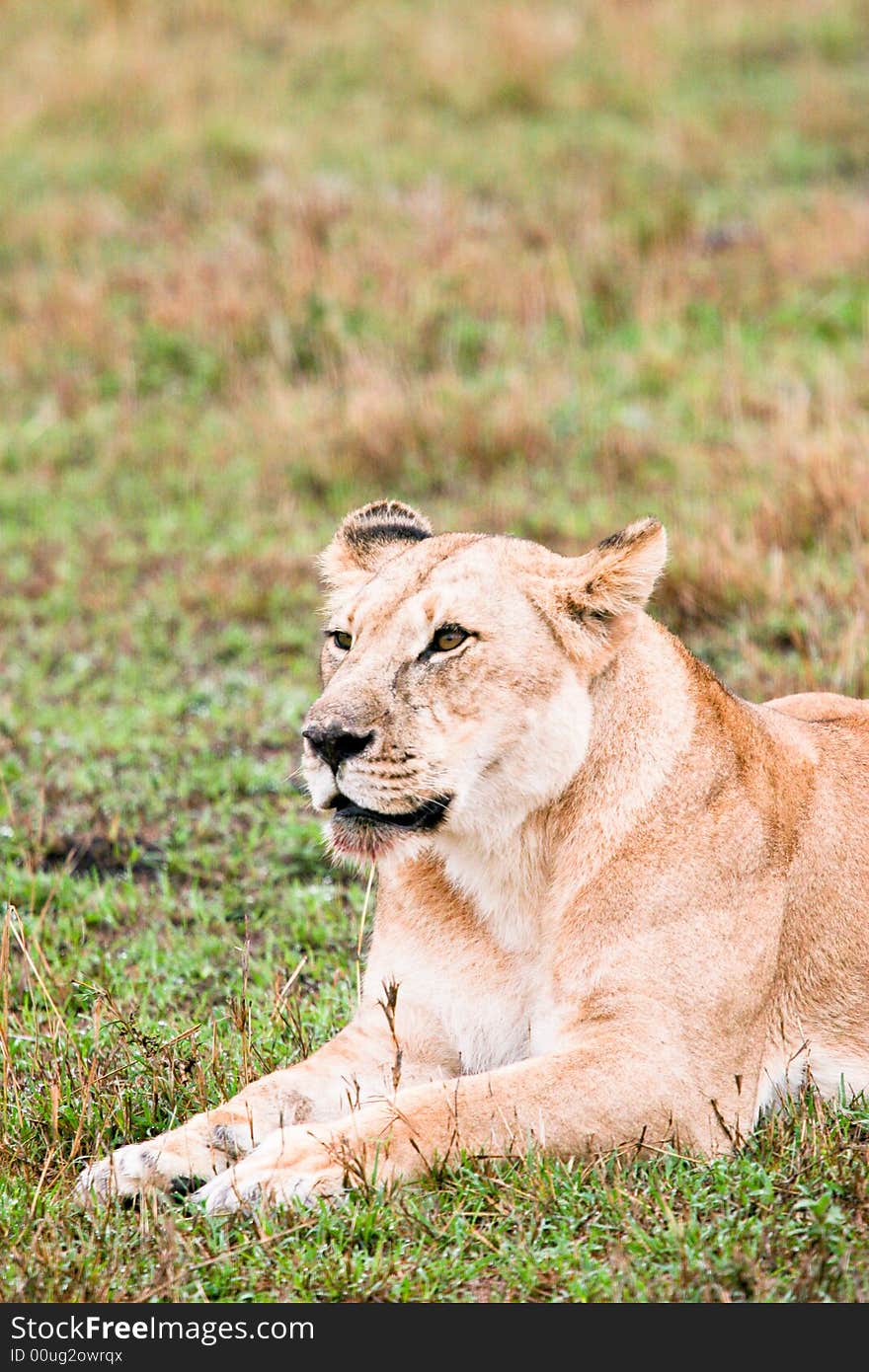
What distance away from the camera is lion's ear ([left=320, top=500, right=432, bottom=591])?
169 inches

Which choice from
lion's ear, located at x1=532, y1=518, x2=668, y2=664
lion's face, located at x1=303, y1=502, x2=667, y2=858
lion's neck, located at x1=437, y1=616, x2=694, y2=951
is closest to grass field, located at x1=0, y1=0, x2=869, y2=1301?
lion's neck, located at x1=437, y1=616, x2=694, y2=951

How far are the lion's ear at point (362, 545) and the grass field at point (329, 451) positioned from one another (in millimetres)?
968

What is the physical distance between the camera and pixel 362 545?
14.3 feet

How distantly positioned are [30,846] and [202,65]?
11.0m

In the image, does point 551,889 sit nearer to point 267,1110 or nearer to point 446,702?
point 446,702

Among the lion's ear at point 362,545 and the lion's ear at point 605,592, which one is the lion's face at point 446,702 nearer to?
the lion's ear at point 605,592

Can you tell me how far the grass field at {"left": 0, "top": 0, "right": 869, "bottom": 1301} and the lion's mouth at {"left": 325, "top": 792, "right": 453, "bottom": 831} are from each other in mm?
715

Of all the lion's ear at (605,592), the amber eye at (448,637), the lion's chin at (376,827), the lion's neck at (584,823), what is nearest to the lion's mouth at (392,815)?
the lion's chin at (376,827)

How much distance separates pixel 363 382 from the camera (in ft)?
33.2

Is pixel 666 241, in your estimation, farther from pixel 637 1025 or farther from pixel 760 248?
pixel 637 1025

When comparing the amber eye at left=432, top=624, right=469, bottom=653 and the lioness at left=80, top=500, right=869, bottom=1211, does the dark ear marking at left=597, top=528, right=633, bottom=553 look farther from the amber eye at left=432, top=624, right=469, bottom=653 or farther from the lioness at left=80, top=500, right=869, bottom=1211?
the amber eye at left=432, top=624, right=469, bottom=653

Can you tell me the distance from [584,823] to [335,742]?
61 cm

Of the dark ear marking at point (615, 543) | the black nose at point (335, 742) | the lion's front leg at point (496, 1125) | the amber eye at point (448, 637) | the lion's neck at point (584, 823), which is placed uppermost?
the dark ear marking at point (615, 543)

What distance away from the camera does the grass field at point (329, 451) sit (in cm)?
330
